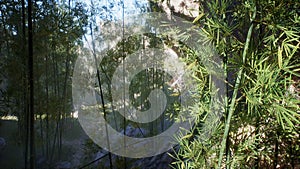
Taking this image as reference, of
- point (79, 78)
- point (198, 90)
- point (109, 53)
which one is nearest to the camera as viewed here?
point (198, 90)

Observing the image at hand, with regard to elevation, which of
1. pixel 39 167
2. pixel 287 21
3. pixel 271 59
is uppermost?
pixel 287 21

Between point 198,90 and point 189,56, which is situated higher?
point 189,56

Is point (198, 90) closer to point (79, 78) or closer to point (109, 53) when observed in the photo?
point (109, 53)

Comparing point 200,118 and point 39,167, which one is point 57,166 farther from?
point 200,118

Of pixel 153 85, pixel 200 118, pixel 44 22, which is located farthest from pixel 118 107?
pixel 200 118

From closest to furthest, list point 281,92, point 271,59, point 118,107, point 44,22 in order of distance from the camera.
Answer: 1. point 281,92
2. point 271,59
3. point 44,22
4. point 118,107

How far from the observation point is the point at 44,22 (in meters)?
2.91

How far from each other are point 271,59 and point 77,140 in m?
6.22

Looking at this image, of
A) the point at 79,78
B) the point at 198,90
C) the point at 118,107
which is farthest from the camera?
the point at 79,78

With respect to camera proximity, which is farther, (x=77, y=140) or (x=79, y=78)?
(x=77, y=140)

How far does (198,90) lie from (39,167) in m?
5.24

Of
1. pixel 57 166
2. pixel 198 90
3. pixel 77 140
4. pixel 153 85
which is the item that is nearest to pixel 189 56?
pixel 198 90

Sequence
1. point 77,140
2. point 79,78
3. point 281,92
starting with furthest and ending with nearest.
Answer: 1. point 77,140
2. point 79,78
3. point 281,92

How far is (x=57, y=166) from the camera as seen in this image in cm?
493
